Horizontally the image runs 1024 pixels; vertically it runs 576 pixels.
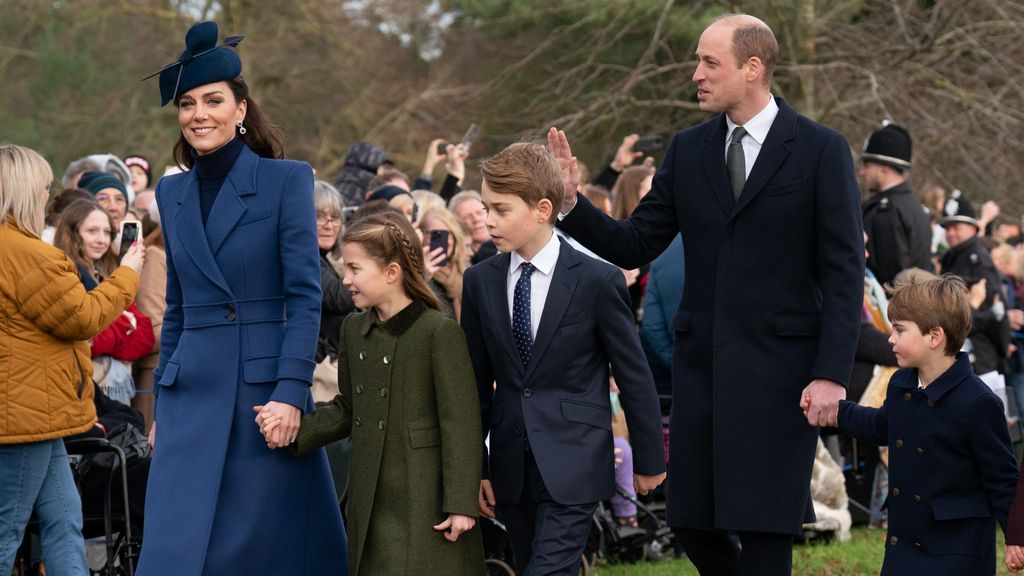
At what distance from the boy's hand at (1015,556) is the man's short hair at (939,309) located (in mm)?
955

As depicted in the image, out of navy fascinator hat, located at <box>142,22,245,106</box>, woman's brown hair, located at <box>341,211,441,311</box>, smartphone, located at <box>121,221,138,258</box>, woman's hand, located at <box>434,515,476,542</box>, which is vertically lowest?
woman's hand, located at <box>434,515,476,542</box>

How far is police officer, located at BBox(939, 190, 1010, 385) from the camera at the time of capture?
11.7 metres

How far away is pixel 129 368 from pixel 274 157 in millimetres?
2723

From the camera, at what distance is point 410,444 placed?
482 cm

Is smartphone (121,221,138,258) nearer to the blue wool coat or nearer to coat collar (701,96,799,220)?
the blue wool coat

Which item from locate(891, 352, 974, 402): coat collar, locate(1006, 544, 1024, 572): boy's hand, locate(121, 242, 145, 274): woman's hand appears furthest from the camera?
locate(121, 242, 145, 274): woman's hand

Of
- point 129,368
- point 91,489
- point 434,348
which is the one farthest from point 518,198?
point 129,368

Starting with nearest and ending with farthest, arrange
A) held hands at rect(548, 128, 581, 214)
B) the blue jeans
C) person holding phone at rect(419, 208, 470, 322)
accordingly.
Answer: held hands at rect(548, 128, 581, 214) → the blue jeans → person holding phone at rect(419, 208, 470, 322)

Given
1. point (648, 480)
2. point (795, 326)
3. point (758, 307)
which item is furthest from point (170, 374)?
point (795, 326)

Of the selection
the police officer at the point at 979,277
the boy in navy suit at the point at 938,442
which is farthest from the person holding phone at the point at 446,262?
the police officer at the point at 979,277

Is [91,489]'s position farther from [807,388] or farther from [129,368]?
[807,388]

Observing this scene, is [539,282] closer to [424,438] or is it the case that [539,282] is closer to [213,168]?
[424,438]

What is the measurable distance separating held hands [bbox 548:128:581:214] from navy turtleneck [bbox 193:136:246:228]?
110 cm

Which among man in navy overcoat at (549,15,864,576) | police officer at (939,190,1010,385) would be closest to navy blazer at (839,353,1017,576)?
man in navy overcoat at (549,15,864,576)
